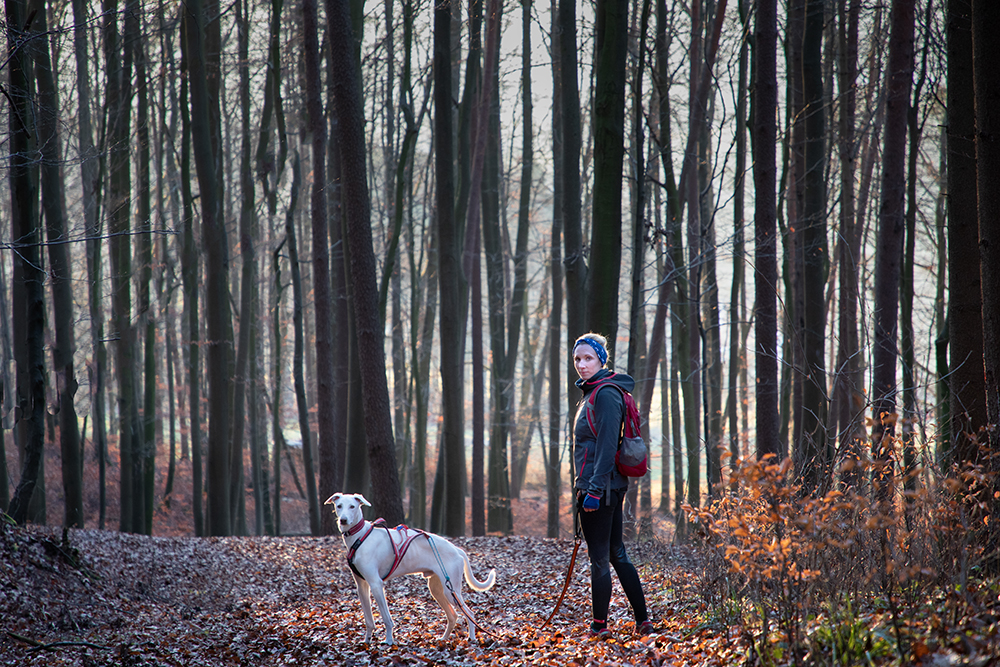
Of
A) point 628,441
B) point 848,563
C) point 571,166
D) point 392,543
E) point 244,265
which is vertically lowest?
point 392,543

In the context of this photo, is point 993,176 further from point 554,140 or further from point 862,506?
point 554,140

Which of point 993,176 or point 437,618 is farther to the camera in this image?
point 437,618

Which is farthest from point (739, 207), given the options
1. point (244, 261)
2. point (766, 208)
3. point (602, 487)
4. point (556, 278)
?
point (602, 487)

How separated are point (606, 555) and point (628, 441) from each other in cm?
78

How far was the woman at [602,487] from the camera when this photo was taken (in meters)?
4.80

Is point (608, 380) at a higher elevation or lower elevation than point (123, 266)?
lower

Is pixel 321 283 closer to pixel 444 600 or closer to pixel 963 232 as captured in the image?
pixel 444 600

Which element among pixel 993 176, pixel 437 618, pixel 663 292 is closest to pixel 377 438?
pixel 437 618

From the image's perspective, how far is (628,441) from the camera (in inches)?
193

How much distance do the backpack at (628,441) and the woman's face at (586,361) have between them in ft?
0.43

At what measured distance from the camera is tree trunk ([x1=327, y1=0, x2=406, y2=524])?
10539 mm

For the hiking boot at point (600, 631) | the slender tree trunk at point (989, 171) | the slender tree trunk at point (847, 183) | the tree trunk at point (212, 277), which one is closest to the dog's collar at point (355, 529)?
the hiking boot at point (600, 631)

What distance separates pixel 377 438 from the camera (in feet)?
34.6

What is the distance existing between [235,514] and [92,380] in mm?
4535
